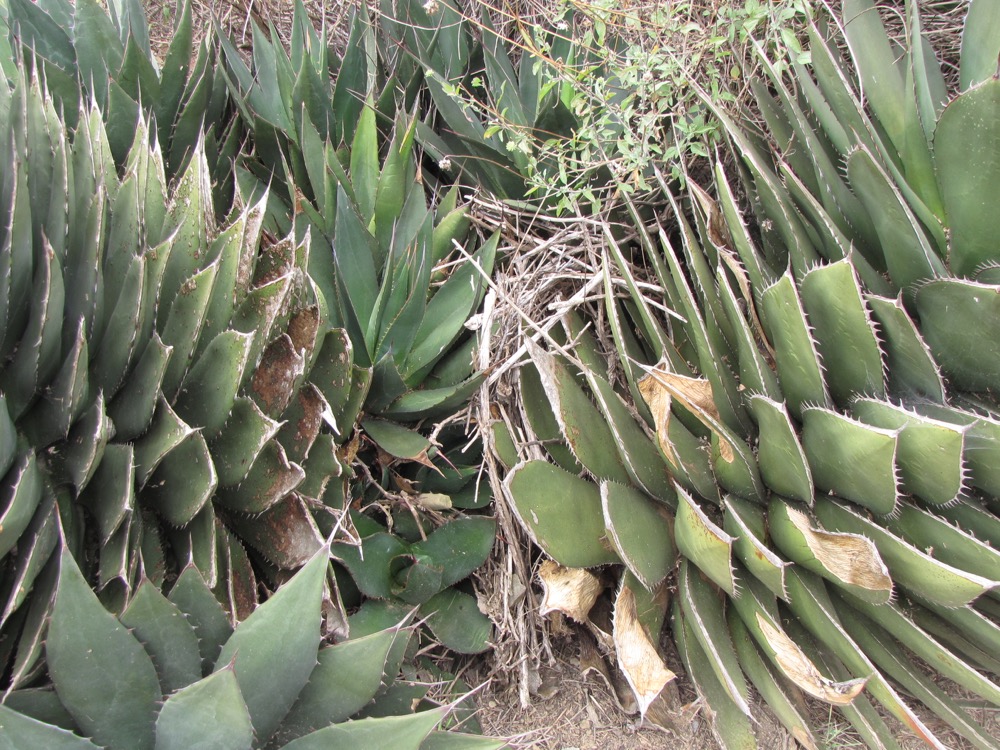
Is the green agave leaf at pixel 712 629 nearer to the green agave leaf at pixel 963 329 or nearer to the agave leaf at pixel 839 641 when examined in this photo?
the agave leaf at pixel 839 641

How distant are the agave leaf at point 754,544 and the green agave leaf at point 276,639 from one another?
2.20 feet

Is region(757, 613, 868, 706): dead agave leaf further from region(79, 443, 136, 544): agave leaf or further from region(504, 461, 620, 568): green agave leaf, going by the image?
region(79, 443, 136, 544): agave leaf

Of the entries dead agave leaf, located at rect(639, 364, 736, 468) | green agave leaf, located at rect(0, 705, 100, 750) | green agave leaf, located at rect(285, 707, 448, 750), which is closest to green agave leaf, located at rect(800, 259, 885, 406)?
dead agave leaf, located at rect(639, 364, 736, 468)

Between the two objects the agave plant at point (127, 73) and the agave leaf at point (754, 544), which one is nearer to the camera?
the agave leaf at point (754, 544)

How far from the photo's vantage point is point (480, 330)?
1.62 meters

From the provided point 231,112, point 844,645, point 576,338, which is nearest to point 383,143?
point 231,112

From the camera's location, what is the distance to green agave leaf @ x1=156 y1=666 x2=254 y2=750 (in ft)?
2.87

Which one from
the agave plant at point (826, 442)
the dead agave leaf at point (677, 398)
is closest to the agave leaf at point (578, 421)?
the agave plant at point (826, 442)

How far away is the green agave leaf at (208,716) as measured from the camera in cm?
88

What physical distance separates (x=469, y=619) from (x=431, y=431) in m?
0.43

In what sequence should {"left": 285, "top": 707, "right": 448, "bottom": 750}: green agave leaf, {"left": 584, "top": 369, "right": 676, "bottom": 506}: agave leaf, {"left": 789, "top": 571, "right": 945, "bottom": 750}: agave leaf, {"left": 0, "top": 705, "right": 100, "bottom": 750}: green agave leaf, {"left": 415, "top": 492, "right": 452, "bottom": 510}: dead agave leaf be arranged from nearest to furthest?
1. {"left": 0, "top": 705, "right": 100, "bottom": 750}: green agave leaf
2. {"left": 285, "top": 707, "right": 448, "bottom": 750}: green agave leaf
3. {"left": 789, "top": 571, "right": 945, "bottom": 750}: agave leaf
4. {"left": 584, "top": 369, "right": 676, "bottom": 506}: agave leaf
5. {"left": 415, "top": 492, "right": 452, "bottom": 510}: dead agave leaf

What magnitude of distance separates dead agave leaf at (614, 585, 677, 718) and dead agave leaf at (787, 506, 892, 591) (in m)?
0.33

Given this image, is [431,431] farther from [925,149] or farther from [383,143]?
[925,149]

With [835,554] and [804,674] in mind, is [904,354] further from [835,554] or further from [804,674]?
[804,674]
